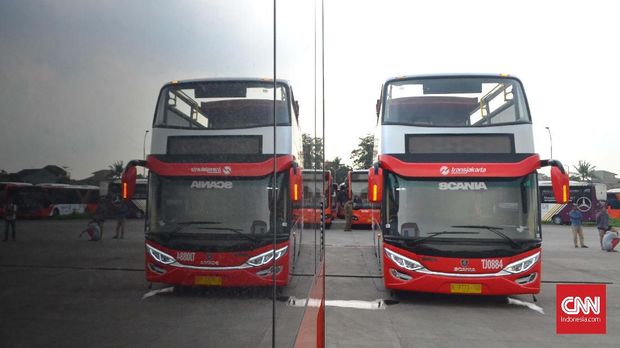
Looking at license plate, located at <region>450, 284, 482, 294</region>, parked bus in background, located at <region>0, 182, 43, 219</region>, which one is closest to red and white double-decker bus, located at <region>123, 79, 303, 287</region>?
parked bus in background, located at <region>0, 182, 43, 219</region>

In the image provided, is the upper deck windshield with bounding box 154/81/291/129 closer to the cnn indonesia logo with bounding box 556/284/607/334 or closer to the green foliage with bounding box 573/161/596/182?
the cnn indonesia logo with bounding box 556/284/607/334

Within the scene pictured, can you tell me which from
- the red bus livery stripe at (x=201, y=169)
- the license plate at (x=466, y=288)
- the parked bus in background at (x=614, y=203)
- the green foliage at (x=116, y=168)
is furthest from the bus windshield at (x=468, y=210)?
the parked bus in background at (x=614, y=203)

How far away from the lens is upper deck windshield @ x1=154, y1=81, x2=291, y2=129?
0.62 m

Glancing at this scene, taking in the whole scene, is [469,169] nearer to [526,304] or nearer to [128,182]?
[526,304]

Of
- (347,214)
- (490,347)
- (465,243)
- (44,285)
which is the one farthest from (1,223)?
(347,214)

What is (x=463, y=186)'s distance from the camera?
6.39 m

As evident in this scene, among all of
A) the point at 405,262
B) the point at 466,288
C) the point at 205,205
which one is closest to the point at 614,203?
the point at 466,288

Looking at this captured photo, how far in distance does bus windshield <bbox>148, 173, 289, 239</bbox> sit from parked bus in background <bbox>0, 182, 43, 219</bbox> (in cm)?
21

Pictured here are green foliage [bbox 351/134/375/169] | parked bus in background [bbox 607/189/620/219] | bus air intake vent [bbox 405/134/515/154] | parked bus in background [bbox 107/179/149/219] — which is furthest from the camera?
parked bus in background [bbox 607/189/620/219]

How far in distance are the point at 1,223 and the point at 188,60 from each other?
294 millimetres

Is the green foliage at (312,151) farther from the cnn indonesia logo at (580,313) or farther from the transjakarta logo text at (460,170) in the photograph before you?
the transjakarta logo text at (460,170)

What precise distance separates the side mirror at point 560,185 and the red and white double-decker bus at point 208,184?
612 cm

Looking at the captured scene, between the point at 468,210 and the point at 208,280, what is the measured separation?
5.95m

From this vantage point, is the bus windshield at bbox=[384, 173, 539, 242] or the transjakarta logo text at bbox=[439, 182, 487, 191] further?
the transjakarta logo text at bbox=[439, 182, 487, 191]
